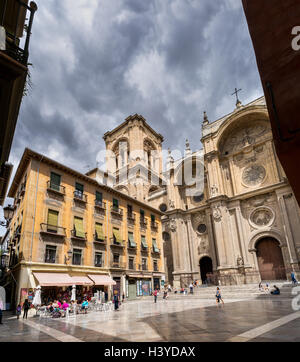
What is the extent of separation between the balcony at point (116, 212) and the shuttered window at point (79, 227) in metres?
4.22

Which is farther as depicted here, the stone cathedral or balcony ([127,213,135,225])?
balcony ([127,213,135,225])

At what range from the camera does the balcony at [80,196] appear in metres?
22.0

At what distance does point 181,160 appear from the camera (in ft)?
127

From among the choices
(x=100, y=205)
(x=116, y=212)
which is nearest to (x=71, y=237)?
(x=100, y=205)

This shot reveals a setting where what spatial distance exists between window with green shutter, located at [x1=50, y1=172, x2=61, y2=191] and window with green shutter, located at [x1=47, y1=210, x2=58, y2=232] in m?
2.03

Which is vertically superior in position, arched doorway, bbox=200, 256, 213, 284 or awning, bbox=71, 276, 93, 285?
arched doorway, bbox=200, 256, 213, 284

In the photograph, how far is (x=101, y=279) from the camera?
70.1 feet

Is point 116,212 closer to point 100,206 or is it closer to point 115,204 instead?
point 115,204

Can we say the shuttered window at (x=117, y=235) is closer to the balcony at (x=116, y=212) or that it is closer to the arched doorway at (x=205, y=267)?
the balcony at (x=116, y=212)

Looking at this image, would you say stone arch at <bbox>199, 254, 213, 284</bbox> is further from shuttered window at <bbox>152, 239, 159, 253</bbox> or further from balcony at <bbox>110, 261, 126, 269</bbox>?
balcony at <bbox>110, 261, 126, 269</bbox>

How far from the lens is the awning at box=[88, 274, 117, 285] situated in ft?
67.7

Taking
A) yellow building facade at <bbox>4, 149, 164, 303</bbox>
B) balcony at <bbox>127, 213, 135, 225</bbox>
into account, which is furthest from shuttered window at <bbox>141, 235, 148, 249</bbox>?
balcony at <bbox>127, 213, 135, 225</bbox>

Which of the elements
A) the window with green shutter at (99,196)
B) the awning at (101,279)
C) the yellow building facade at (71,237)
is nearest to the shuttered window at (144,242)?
the yellow building facade at (71,237)
